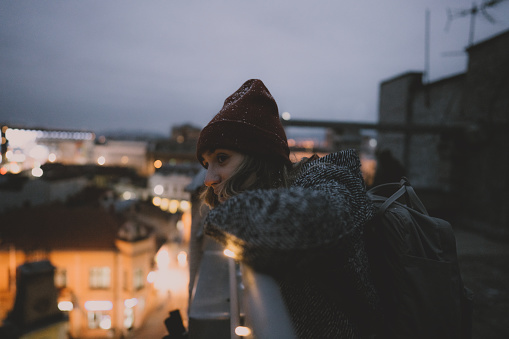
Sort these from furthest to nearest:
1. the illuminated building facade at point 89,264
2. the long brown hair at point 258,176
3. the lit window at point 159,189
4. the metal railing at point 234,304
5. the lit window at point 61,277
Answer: the lit window at point 159,189, the lit window at point 61,277, the illuminated building facade at point 89,264, the long brown hair at point 258,176, the metal railing at point 234,304

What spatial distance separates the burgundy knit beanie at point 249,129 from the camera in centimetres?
126

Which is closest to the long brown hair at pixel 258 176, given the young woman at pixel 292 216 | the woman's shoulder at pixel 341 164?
the young woman at pixel 292 216

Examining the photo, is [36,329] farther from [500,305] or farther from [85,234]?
[500,305]

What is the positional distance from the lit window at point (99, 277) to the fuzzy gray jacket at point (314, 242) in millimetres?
15952

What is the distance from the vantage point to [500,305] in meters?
4.35

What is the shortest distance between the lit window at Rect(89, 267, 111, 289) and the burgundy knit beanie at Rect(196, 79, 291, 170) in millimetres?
15726

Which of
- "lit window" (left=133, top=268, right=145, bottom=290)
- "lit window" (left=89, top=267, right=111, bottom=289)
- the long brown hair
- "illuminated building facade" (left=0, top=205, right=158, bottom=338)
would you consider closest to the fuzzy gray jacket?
the long brown hair

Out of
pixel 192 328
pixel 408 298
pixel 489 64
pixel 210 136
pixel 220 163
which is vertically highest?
pixel 489 64

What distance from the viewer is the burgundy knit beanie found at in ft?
4.13

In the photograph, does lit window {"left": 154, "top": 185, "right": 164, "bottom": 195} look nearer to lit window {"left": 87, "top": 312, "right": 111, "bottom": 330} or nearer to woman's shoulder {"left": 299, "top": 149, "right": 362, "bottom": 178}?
lit window {"left": 87, "top": 312, "right": 111, "bottom": 330}

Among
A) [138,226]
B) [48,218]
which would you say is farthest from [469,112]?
[48,218]

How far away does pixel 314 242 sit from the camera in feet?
2.27

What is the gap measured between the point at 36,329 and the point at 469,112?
17077mm

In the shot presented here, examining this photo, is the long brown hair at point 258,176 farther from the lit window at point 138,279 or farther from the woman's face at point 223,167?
the lit window at point 138,279
